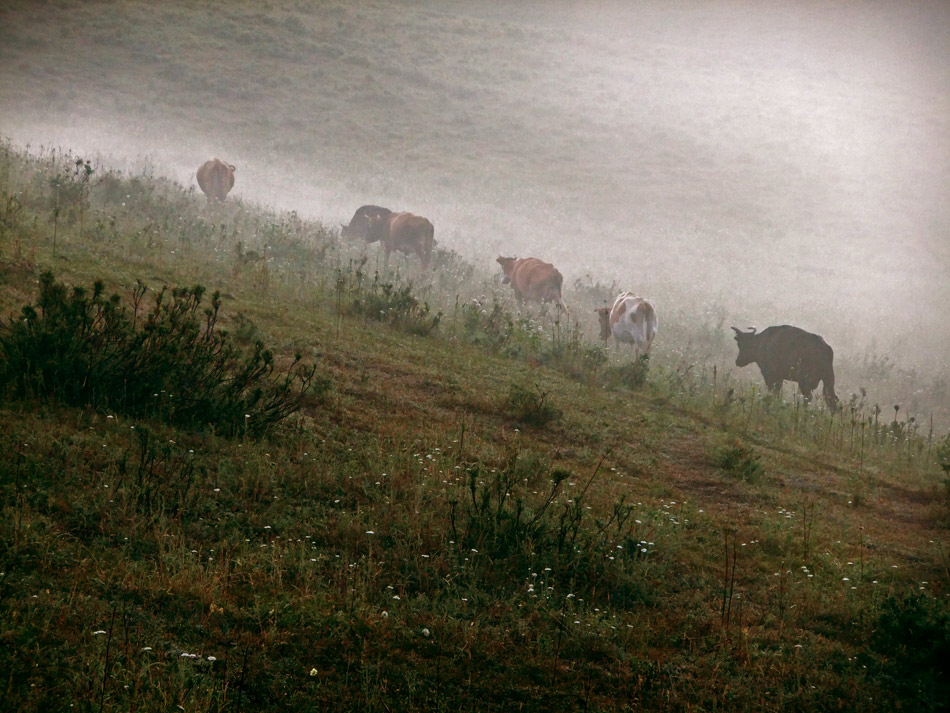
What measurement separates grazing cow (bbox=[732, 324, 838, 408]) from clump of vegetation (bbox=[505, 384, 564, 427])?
7.96 meters

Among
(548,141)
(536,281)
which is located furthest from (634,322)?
(548,141)

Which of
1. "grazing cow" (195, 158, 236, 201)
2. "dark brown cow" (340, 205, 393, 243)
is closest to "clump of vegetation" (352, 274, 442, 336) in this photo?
"dark brown cow" (340, 205, 393, 243)

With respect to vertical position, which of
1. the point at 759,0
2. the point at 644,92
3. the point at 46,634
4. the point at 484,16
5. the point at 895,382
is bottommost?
the point at 46,634

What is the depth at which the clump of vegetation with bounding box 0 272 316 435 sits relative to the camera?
22.0 feet

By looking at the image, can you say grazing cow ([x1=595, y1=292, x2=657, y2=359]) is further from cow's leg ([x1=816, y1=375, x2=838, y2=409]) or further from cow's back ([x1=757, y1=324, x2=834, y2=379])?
cow's leg ([x1=816, y1=375, x2=838, y2=409])

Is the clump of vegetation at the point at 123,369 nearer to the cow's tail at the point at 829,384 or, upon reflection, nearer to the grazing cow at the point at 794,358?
the grazing cow at the point at 794,358

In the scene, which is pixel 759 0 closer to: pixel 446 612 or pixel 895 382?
pixel 895 382

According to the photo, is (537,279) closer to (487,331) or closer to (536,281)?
(536,281)

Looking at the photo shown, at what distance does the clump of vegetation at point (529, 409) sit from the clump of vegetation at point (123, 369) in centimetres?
290

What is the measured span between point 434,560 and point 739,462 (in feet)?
15.3

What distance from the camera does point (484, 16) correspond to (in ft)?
266

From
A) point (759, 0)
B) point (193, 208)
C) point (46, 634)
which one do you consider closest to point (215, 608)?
point (46, 634)

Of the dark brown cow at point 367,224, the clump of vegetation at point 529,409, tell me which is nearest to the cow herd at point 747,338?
the dark brown cow at point 367,224

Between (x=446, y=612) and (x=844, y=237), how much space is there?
4386 centimetres
